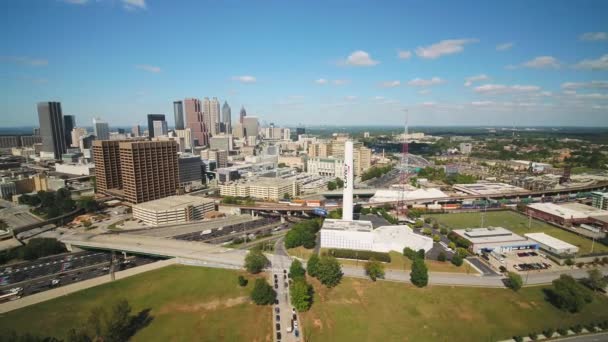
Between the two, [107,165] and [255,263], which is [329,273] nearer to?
[255,263]

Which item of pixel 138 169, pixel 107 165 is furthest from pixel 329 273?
pixel 107 165

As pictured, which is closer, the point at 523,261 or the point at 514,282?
the point at 514,282

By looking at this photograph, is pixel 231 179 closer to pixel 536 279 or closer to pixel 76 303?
pixel 76 303

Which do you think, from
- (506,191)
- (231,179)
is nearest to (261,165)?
(231,179)

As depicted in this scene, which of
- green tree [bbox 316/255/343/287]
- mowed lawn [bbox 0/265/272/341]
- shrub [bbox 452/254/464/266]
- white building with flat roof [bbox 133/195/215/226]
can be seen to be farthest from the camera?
white building with flat roof [bbox 133/195/215/226]

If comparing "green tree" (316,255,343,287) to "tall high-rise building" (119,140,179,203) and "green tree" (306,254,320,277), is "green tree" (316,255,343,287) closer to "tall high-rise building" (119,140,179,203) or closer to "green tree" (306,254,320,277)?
"green tree" (306,254,320,277)

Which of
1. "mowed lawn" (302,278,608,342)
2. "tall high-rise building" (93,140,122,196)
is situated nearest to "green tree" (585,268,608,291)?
"mowed lawn" (302,278,608,342)
